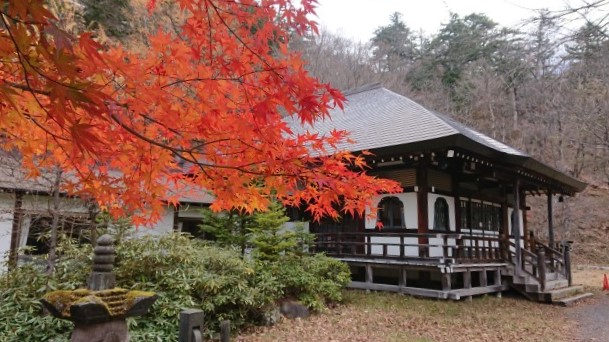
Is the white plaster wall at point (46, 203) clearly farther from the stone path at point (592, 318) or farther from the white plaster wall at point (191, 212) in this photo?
the stone path at point (592, 318)

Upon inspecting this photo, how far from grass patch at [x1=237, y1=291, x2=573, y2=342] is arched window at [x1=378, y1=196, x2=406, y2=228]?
207cm

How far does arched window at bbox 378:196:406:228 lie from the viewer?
1108cm

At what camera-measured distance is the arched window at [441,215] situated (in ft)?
36.7

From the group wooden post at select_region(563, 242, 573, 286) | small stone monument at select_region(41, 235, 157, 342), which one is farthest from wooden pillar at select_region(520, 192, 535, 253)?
small stone monument at select_region(41, 235, 157, 342)

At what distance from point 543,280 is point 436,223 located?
300 centimetres

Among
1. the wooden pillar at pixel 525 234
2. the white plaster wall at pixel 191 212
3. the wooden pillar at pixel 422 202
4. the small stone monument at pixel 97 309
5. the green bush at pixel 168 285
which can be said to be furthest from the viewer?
the wooden pillar at pixel 525 234

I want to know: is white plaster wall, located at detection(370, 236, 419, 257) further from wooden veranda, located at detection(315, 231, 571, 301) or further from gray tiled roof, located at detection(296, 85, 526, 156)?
gray tiled roof, located at detection(296, 85, 526, 156)

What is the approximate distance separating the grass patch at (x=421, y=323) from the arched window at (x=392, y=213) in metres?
2.07

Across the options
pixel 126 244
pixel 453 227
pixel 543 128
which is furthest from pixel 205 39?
pixel 543 128

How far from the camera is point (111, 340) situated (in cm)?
304

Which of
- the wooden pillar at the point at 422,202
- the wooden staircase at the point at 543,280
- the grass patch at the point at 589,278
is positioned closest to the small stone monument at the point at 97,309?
the wooden pillar at the point at 422,202

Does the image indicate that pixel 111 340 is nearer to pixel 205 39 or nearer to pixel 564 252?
pixel 205 39

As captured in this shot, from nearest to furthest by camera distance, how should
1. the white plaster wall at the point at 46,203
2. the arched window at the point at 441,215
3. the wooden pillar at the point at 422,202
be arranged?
the white plaster wall at the point at 46,203
the wooden pillar at the point at 422,202
the arched window at the point at 441,215

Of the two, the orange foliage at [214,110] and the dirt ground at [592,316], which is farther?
the dirt ground at [592,316]
